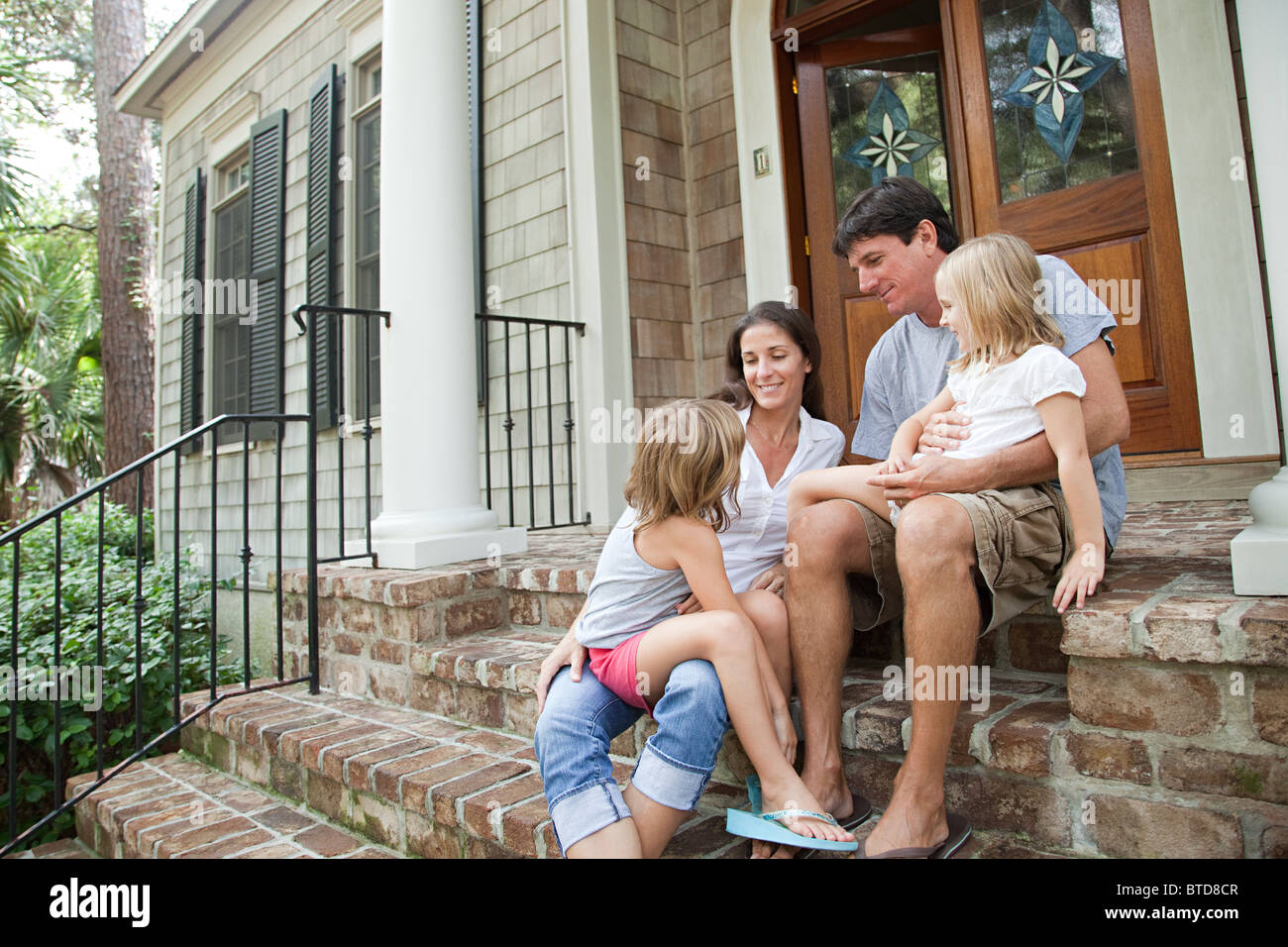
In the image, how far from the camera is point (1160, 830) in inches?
51.2

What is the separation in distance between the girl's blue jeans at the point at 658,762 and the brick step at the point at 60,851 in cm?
200

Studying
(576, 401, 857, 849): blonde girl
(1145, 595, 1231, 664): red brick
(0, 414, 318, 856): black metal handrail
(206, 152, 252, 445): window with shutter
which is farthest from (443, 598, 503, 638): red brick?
(206, 152, 252, 445): window with shutter

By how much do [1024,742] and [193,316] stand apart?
7148 mm

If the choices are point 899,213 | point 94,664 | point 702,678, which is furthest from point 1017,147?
point 94,664

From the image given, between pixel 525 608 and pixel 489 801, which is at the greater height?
pixel 525 608

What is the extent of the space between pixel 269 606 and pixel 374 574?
10.7 ft

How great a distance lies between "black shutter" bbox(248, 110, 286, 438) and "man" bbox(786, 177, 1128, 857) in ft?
16.9

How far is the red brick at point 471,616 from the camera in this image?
8.71 ft

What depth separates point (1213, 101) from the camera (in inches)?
107

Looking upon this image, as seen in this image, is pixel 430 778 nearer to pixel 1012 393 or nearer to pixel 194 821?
pixel 194 821

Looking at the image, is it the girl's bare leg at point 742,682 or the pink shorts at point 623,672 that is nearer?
the girl's bare leg at point 742,682

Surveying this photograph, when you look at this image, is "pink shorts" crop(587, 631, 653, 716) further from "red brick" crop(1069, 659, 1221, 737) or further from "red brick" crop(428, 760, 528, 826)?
"red brick" crop(1069, 659, 1221, 737)

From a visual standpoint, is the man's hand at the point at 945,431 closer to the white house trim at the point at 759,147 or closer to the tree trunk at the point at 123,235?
the white house trim at the point at 759,147

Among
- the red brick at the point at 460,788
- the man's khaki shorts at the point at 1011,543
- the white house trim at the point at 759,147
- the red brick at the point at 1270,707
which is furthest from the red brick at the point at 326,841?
the white house trim at the point at 759,147
